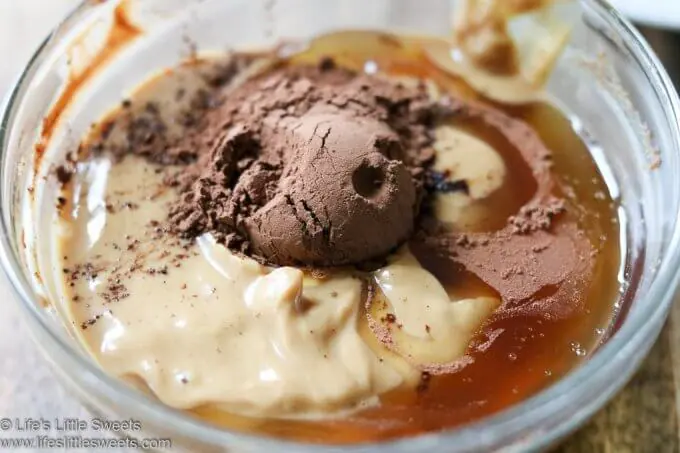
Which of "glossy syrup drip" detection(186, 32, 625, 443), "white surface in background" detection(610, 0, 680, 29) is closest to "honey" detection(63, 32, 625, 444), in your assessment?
"glossy syrup drip" detection(186, 32, 625, 443)

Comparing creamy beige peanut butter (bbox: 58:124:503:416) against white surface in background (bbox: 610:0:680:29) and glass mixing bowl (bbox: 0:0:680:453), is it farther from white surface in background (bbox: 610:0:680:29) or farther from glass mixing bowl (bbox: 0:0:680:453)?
white surface in background (bbox: 610:0:680:29)

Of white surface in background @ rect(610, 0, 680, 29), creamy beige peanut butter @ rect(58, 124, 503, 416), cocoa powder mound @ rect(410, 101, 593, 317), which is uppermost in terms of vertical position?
white surface in background @ rect(610, 0, 680, 29)

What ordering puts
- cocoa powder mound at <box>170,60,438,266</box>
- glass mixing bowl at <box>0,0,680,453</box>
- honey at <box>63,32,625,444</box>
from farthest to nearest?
1. cocoa powder mound at <box>170,60,438,266</box>
2. honey at <box>63,32,625,444</box>
3. glass mixing bowl at <box>0,0,680,453</box>

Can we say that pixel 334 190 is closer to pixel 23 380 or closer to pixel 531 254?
pixel 531 254

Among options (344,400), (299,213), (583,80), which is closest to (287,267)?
(299,213)

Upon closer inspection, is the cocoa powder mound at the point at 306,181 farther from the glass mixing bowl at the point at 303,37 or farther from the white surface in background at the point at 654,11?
the white surface in background at the point at 654,11

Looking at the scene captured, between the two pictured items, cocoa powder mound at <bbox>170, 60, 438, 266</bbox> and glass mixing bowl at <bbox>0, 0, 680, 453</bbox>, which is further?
cocoa powder mound at <bbox>170, 60, 438, 266</bbox>

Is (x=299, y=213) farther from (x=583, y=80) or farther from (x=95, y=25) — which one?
(x=583, y=80)
